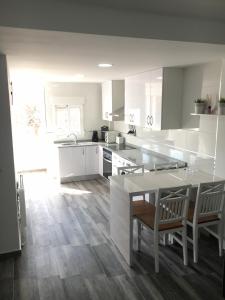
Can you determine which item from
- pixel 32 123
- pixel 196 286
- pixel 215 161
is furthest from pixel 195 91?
pixel 32 123

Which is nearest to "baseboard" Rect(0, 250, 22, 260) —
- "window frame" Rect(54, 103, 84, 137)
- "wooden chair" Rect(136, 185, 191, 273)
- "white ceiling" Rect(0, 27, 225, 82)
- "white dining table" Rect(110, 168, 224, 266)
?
"white dining table" Rect(110, 168, 224, 266)

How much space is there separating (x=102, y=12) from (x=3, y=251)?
278cm

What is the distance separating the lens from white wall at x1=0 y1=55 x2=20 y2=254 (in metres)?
2.79

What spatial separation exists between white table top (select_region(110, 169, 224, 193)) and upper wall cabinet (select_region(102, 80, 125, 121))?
2484 mm

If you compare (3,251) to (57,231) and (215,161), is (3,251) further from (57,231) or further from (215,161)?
(215,161)

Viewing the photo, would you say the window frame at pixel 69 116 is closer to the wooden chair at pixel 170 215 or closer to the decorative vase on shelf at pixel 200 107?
the decorative vase on shelf at pixel 200 107

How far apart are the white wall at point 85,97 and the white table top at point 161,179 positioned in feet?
11.4

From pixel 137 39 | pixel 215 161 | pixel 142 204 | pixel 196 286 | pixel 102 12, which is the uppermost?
pixel 102 12

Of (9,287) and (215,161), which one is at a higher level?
(215,161)

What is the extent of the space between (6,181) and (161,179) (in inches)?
73.8

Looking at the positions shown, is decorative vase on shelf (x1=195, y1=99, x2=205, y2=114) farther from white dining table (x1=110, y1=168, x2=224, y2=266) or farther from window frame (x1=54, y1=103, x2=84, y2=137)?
window frame (x1=54, y1=103, x2=84, y2=137)

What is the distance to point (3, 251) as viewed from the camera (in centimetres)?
305

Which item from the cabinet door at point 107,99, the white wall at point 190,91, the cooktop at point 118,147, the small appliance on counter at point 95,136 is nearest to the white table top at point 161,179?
the white wall at point 190,91

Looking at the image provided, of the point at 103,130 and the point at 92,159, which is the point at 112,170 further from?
the point at 103,130
